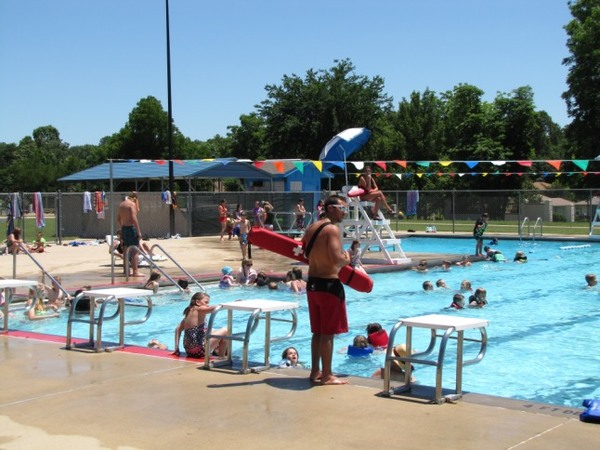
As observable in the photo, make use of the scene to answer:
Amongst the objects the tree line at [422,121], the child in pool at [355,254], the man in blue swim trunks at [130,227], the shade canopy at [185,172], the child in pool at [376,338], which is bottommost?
the child in pool at [376,338]

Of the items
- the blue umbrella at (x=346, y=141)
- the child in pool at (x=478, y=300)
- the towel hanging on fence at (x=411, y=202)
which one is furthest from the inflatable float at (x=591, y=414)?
the towel hanging on fence at (x=411, y=202)

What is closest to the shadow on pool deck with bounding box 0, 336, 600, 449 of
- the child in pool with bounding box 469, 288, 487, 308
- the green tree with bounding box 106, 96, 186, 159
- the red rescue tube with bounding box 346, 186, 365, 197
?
the child in pool with bounding box 469, 288, 487, 308

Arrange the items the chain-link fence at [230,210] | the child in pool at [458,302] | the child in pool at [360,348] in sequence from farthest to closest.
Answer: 1. the chain-link fence at [230,210]
2. the child in pool at [458,302]
3. the child in pool at [360,348]

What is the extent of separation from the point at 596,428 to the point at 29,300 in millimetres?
10292

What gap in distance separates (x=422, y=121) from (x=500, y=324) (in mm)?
49322

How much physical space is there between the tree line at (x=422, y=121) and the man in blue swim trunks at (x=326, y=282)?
45.9 m

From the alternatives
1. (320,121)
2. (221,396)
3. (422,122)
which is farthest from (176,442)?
(422,122)

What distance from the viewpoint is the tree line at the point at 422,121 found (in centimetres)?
5066

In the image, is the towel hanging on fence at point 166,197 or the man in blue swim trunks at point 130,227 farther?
the towel hanging on fence at point 166,197

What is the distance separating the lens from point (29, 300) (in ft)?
43.9

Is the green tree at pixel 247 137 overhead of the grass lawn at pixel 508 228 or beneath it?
overhead

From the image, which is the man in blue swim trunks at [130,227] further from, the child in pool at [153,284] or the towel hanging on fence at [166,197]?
the towel hanging on fence at [166,197]

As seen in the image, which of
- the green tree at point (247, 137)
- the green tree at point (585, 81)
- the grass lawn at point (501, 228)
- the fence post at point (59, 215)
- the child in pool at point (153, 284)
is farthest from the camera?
the green tree at point (247, 137)

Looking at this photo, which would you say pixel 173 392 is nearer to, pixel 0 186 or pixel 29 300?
pixel 29 300
